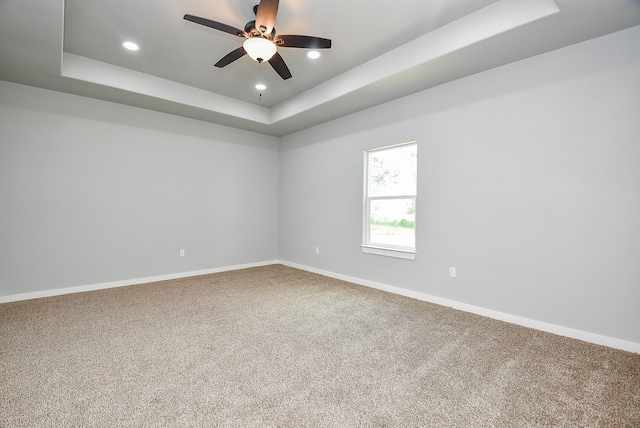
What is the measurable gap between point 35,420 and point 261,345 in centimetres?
136

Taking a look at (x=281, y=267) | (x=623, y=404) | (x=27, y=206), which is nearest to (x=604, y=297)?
(x=623, y=404)

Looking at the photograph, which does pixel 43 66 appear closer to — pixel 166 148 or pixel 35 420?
pixel 166 148

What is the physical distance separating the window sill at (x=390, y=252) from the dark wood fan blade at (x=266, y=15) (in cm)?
297

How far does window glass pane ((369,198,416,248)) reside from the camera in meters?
3.98

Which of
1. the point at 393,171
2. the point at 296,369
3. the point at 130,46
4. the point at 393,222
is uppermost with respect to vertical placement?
the point at 130,46

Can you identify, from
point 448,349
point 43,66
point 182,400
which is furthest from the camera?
point 43,66

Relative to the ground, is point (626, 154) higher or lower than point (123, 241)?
higher

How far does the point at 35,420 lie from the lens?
1.54 metres

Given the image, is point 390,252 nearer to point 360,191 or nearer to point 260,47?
point 360,191

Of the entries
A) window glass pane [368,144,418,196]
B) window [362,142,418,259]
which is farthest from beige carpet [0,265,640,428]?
window glass pane [368,144,418,196]

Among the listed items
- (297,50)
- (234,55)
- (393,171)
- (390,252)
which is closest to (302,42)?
(234,55)

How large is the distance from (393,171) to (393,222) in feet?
2.45

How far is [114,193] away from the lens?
4.28 meters

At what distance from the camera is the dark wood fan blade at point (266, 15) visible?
216 centimetres
